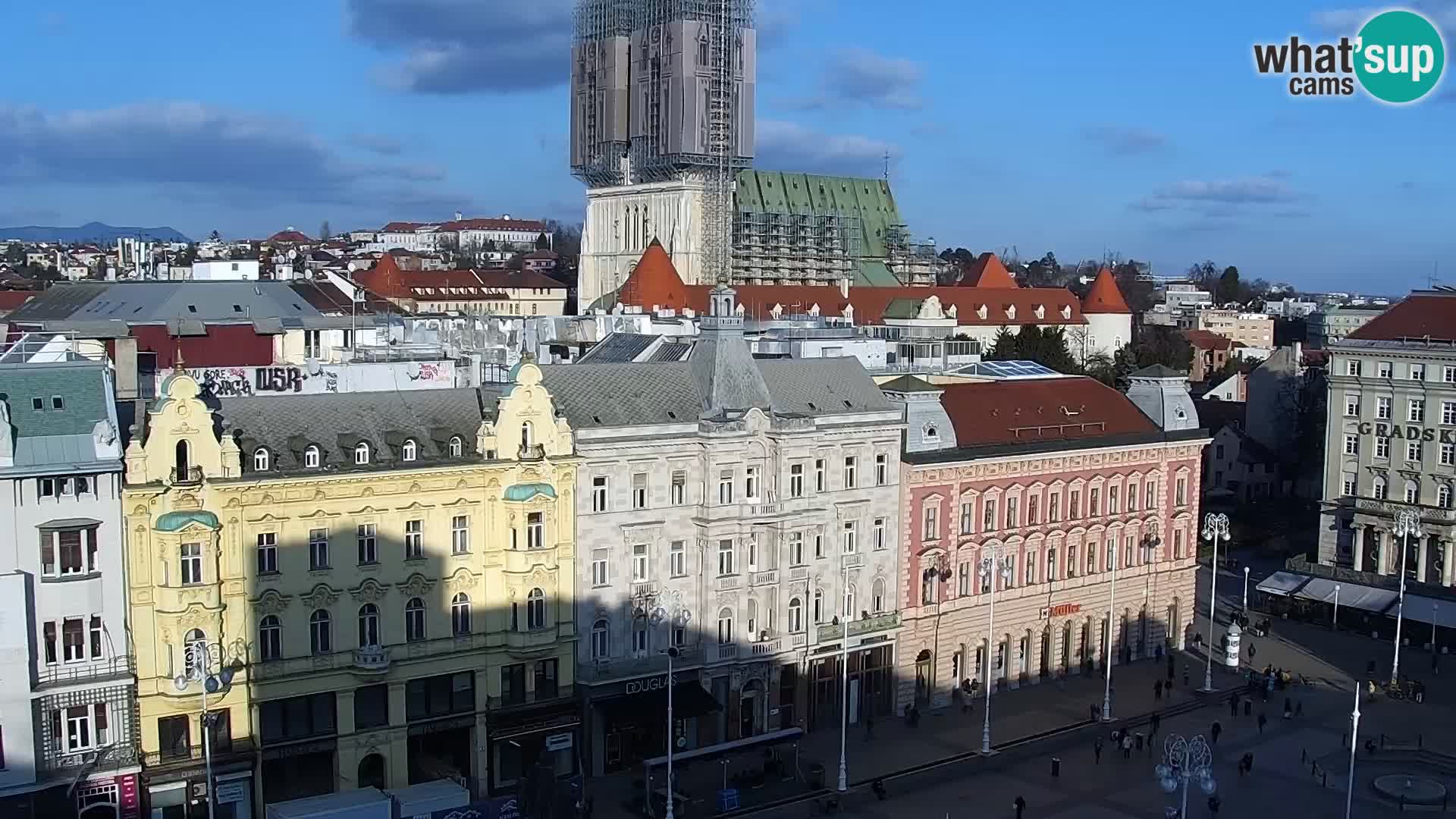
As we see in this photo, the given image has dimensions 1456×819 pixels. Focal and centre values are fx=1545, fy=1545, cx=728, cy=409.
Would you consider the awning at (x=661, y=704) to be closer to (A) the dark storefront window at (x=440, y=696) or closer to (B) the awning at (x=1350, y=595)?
(A) the dark storefront window at (x=440, y=696)

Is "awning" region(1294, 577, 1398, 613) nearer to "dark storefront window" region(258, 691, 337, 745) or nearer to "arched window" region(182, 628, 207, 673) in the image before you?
"dark storefront window" region(258, 691, 337, 745)

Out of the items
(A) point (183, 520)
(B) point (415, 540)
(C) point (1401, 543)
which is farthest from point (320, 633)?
(C) point (1401, 543)

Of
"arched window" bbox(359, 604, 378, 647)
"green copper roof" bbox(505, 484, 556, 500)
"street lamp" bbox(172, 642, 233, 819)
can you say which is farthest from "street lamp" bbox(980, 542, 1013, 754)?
"street lamp" bbox(172, 642, 233, 819)

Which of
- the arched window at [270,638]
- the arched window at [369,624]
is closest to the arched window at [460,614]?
the arched window at [369,624]

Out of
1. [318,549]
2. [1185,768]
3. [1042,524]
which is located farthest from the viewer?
[1042,524]

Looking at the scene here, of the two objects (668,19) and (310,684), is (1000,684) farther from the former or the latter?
(668,19)

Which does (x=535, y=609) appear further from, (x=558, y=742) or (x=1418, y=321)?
(x=1418, y=321)

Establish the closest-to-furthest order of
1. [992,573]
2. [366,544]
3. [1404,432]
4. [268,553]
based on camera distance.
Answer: [268,553]
[366,544]
[992,573]
[1404,432]
